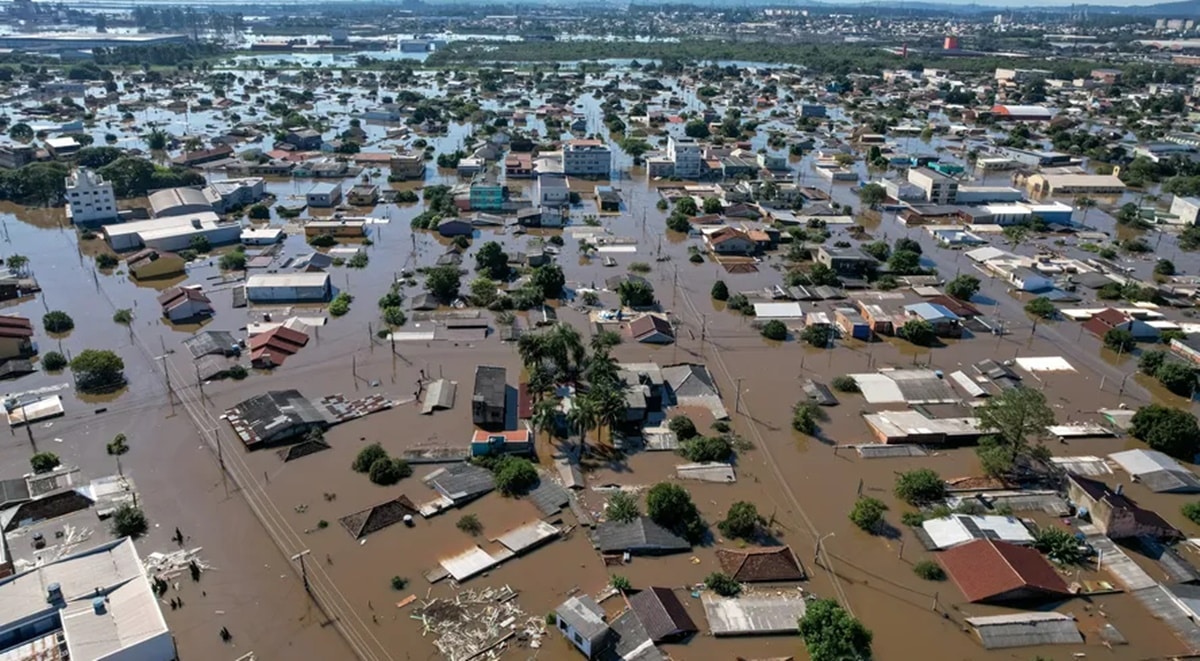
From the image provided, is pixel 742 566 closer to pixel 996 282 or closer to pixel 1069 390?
pixel 1069 390

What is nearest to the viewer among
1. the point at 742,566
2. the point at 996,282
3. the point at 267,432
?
the point at 742,566

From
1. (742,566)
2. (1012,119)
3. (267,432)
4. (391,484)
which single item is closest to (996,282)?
(742,566)

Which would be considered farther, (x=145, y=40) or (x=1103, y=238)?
(x=145, y=40)

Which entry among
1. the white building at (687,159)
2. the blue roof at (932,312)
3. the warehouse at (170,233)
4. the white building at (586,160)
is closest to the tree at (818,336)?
the blue roof at (932,312)

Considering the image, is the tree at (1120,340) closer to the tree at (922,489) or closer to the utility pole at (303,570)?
the tree at (922,489)

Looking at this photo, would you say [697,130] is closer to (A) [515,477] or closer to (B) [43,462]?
(A) [515,477]

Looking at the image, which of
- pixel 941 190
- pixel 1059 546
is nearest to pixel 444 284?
pixel 1059 546
